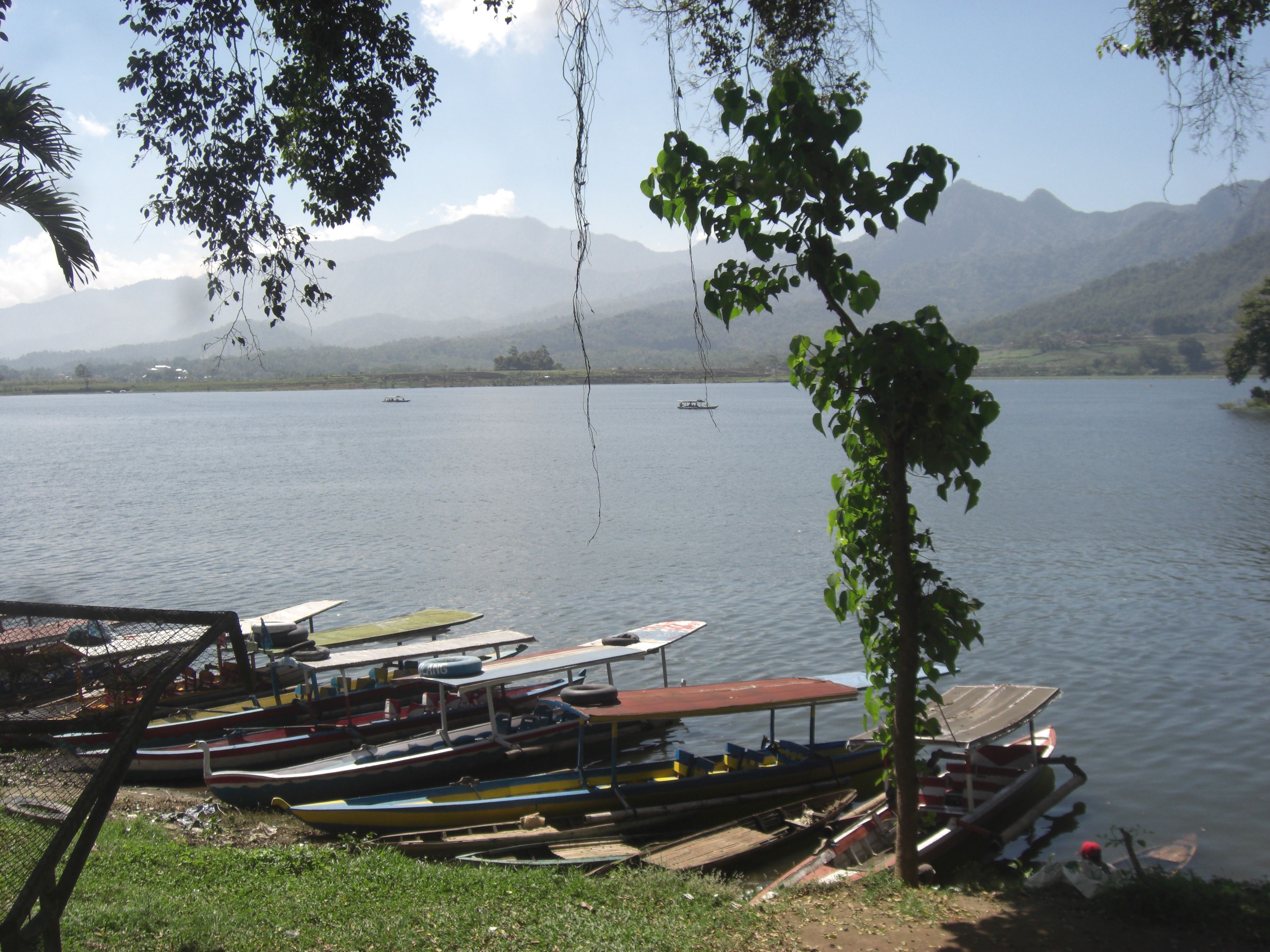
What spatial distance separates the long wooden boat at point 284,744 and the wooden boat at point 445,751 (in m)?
0.27

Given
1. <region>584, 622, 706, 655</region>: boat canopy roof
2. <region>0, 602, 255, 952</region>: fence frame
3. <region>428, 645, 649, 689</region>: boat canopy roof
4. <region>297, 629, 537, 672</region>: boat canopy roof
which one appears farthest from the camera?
<region>584, 622, 706, 655</region>: boat canopy roof

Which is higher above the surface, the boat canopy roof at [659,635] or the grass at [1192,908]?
the grass at [1192,908]

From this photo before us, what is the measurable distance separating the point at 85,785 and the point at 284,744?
12.1 meters

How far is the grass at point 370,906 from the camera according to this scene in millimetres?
7145

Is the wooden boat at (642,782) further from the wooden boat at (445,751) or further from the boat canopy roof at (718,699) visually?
the wooden boat at (445,751)

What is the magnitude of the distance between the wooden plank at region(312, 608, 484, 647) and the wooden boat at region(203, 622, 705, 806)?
7.86 feet

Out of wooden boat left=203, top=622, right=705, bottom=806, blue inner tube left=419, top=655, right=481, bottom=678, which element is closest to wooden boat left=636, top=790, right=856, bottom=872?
wooden boat left=203, top=622, right=705, bottom=806

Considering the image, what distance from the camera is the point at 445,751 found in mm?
15594

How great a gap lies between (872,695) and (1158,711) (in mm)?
13363

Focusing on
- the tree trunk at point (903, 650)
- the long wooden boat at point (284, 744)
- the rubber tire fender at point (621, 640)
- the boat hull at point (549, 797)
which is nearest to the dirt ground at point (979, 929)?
the tree trunk at point (903, 650)

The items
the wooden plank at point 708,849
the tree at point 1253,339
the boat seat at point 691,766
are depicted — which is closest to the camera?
the wooden plank at point 708,849

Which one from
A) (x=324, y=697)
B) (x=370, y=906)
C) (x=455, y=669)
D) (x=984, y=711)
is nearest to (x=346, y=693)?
(x=324, y=697)

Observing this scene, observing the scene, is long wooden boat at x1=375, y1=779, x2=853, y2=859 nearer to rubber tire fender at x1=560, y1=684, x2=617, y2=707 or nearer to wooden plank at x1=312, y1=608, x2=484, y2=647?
rubber tire fender at x1=560, y1=684, x2=617, y2=707

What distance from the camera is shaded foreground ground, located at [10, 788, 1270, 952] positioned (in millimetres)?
7035
